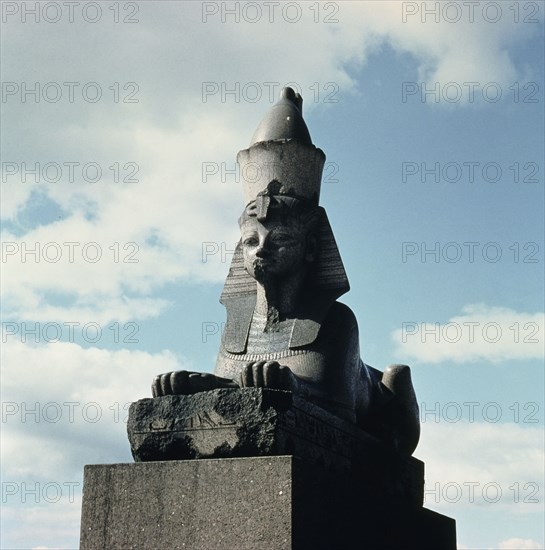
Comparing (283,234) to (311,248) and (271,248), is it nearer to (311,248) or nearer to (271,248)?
(271,248)

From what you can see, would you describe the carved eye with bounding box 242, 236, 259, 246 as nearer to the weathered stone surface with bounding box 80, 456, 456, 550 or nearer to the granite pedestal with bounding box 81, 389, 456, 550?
the granite pedestal with bounding box 81, 389, 456, 550

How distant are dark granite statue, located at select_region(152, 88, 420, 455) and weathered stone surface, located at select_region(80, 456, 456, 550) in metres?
0.68

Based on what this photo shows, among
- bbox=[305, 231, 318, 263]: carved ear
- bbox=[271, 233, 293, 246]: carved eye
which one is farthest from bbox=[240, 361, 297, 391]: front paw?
bbox=[305, 231, 318, 263]: carved ear

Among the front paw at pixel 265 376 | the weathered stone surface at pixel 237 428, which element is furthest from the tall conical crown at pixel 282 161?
the weathered stone surface at pixel 237 428

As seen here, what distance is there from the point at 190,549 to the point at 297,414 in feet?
3.01

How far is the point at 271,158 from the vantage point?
6.50 m

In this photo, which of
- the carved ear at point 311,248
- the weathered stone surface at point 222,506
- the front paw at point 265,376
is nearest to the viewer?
Result: the weathered stone surface at point 222,506

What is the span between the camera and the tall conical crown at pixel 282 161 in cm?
646

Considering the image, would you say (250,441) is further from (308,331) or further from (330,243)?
(330,243)

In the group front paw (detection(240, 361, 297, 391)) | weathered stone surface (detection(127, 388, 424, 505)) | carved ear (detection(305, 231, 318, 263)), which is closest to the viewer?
weathered stone surface (detection(127, 388, 424, 505))

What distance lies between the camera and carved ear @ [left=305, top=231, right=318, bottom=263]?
21.2 feet

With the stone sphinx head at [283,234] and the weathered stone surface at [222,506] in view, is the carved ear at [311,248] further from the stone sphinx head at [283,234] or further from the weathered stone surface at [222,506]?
the weathered stone surface at [222,506]

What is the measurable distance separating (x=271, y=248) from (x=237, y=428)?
1423 mm

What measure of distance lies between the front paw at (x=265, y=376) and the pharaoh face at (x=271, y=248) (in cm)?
98
